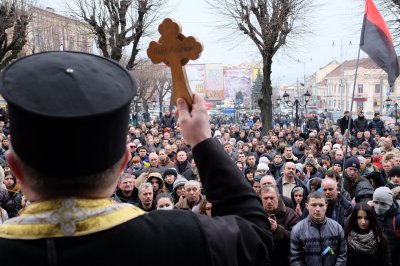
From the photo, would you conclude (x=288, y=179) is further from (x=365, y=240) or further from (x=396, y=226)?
(x=365, y=240)

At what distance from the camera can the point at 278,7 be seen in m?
19.9

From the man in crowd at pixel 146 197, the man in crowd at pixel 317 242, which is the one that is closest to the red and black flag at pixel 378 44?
the man in crowd at pixel 317 242

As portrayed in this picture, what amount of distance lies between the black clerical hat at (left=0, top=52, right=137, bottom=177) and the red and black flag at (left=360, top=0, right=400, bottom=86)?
6721 millimetres

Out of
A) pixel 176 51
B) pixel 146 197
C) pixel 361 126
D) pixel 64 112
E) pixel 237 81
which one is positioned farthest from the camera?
pixel 237 81

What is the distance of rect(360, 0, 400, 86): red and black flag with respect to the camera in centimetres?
734

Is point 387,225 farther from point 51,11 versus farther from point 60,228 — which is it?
point 51,11

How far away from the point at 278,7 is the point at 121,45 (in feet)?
21.0

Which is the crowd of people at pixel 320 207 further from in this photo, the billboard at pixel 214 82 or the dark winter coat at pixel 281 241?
the billboard at pixel 214 82

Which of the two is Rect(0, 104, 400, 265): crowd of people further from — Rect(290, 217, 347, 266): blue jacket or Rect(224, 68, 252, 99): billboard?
Rect(224, 68, 252, 99): billboard

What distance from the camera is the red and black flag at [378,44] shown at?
734 centimetres

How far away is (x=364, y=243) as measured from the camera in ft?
17.0

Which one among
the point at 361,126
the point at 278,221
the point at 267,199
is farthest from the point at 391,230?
the point at 361,126

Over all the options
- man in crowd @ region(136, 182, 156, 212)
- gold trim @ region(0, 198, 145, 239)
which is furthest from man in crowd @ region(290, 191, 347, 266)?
gold trim @ region(0, 198, 145, 239)

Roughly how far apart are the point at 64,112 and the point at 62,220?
27 centimetres
